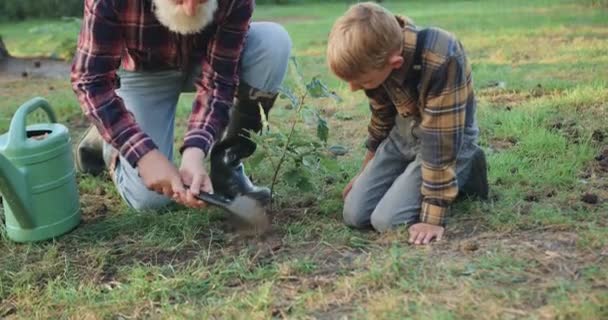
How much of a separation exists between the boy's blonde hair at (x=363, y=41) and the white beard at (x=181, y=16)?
1.52 feet

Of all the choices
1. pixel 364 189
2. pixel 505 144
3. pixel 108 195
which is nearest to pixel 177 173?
pixel 364 189

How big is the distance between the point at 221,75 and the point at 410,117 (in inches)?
29.2

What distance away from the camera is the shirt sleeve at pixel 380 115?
8.96 ft

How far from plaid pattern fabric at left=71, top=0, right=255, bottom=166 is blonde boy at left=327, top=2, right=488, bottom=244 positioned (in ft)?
1.75

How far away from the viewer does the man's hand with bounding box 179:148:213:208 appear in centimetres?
242

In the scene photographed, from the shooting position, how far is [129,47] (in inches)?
111

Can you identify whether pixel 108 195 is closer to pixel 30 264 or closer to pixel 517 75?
pixel 30 264

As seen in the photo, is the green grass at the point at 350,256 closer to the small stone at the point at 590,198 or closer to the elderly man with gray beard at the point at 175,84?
the small stone at the point at 590,198

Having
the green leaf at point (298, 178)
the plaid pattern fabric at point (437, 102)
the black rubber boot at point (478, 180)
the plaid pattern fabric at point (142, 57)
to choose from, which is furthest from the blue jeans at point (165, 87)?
the black rubber boot at point (478, 180)

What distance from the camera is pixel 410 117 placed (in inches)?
106

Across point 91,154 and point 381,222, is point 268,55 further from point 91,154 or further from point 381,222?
point 91,154

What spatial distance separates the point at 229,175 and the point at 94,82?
732 millimetres

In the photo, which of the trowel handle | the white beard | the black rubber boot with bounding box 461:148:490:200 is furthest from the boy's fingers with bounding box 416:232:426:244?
the white beard

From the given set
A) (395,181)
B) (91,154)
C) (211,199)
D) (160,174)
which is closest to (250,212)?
(211,199)
